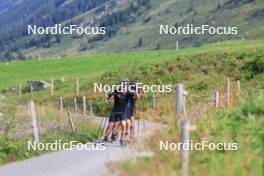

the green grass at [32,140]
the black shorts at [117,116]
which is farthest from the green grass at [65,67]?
the black shorts at [117,116]

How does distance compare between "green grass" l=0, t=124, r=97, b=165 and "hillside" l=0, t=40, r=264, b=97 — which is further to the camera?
"hillside" l=0, t=40, r=264, b=97

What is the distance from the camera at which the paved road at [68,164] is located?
18.2 m

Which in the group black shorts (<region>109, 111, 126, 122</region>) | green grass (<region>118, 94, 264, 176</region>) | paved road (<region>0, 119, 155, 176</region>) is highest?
green grass (<region>118, 94, 264, 176</region>)

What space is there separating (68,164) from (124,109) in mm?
3431

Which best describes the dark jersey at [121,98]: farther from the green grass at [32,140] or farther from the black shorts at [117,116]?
the green grass at [32,140]

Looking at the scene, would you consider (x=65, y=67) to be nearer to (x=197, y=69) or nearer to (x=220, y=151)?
(x=197, y=69)

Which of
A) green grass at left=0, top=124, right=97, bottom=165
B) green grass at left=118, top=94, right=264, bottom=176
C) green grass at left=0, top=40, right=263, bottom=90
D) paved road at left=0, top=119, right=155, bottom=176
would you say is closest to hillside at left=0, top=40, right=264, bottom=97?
green grass at left=0, top=40, right=263, bottom=90

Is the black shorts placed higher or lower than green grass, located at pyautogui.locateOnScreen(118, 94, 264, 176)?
lower

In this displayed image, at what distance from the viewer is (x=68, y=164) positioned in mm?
19500

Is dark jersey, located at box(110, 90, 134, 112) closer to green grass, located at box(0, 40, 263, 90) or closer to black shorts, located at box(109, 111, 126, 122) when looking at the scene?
black shorts, located at box(109, 111, 126, 122)

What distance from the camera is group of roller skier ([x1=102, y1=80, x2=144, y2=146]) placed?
72.0 feet

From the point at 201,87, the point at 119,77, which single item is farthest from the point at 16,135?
the point at 119,77

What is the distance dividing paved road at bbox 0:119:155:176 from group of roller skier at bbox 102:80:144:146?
453 mm

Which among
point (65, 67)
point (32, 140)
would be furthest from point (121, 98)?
point (65, 67)
